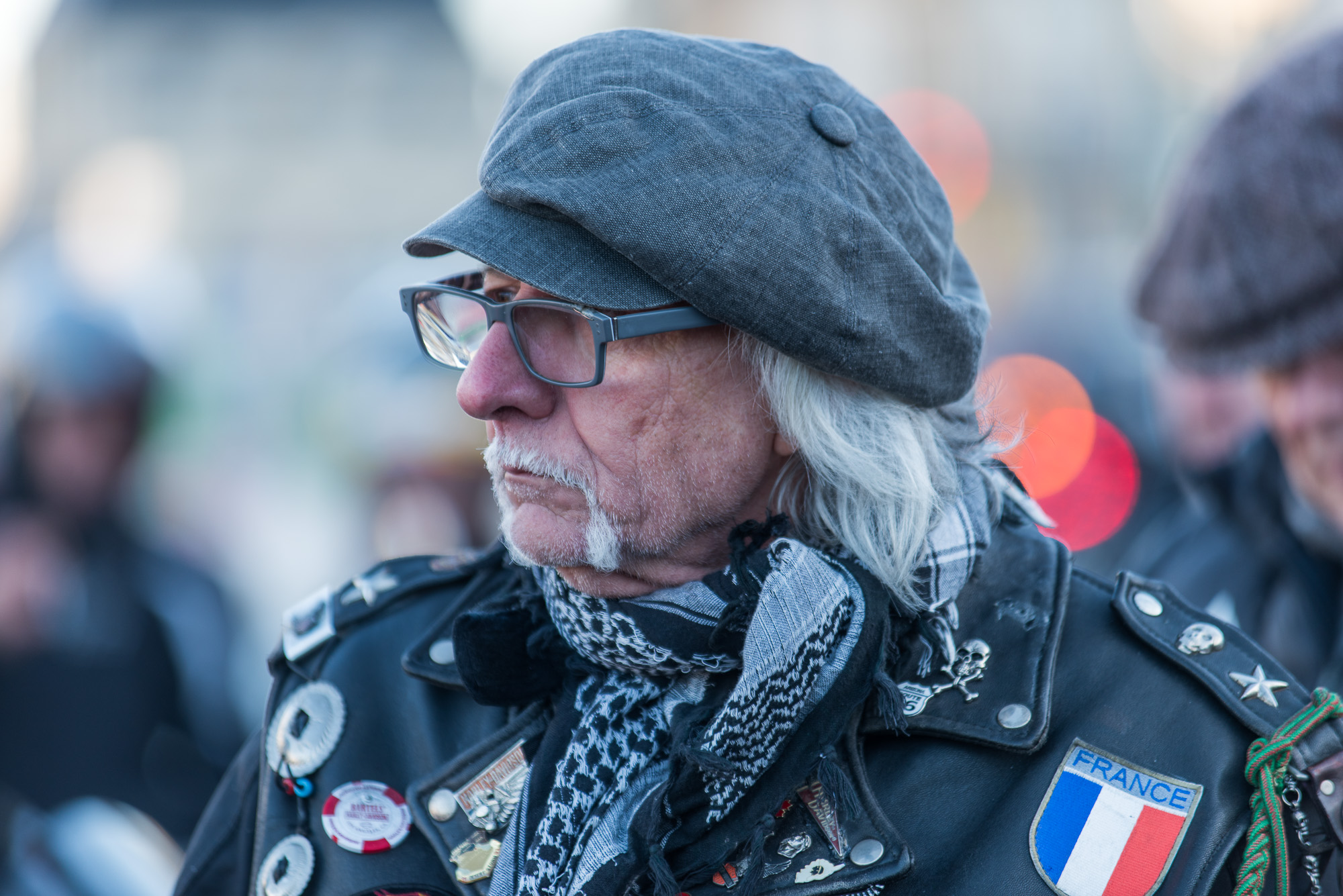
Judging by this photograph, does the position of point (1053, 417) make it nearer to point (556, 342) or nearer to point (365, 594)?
point (365, 594)

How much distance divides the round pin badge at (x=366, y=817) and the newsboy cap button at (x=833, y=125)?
1.30 metres

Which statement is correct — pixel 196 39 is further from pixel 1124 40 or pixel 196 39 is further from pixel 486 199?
pixel 486 199

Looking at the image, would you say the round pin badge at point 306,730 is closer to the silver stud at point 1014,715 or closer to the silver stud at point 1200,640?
the silver stud at point 1014,715

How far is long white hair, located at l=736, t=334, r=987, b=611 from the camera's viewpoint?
195 cm

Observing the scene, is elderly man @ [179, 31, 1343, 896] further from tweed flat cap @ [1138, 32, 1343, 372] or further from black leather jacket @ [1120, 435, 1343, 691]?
black leather jacket @ [1120, 435, 1343, 691]

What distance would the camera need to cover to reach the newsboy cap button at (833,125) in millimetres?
1879

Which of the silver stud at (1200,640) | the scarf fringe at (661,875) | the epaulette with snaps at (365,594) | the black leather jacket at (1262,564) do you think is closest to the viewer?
the scarf fringe at (661,875)

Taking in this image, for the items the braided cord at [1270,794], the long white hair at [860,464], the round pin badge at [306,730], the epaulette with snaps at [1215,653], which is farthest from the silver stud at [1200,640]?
the round pin badge at [306,730]

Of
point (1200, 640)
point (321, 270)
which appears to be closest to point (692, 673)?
point (1200, 640)

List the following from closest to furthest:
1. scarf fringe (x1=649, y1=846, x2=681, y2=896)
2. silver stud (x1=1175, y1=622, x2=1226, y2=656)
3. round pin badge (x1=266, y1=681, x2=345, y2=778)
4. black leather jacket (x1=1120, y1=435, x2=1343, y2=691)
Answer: scarf fringe (x1=649, y1=846, x2=681, y2=896), silver stud (x1=1175, y1=622, x2=1226, y2=656), round pin badge (x1=266, y1=681, x2=345, y2=778), black leather jacket (x1=1120, y1=435, x2=1343, y2=691)

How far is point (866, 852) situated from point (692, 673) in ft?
1.28

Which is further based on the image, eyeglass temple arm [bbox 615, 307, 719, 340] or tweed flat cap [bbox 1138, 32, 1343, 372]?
tweed flat cap [bbox 1138, 32, 1343, 372]

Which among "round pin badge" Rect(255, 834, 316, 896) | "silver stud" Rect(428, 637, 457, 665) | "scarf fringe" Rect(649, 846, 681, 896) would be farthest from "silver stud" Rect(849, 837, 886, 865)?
"round pin badge" Rect(255, 834, 316, 896)

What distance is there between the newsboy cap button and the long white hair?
0.34 metres
